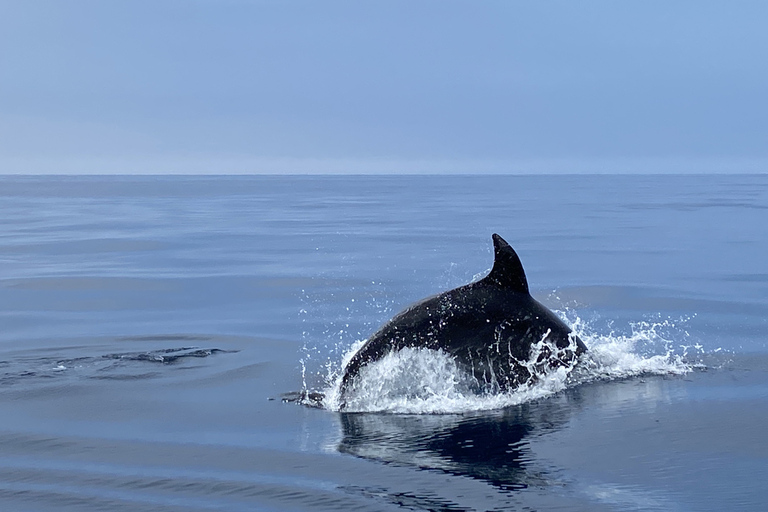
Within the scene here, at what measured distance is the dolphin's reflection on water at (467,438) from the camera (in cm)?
820

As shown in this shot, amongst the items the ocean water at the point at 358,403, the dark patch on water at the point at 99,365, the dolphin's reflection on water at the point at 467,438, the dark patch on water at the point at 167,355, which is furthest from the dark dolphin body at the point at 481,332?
the dark patch on water at the point at 167,355

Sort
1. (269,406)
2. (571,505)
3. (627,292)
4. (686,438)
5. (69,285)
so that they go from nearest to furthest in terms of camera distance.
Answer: (571,505)
(686,438)
(269,406)
(627,292)
(69,285)

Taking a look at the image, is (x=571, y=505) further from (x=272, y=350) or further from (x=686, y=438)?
(x=272, y=350)

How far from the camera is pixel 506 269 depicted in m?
11.1

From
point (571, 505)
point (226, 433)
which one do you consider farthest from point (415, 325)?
point (571, 505)

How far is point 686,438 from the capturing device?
903 cm

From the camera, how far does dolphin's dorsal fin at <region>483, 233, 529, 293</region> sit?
11.0m

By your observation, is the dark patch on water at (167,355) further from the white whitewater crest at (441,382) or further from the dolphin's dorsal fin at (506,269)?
the dolphin's dorsal fin at (506,269)

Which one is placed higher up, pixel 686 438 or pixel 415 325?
pixel 415 325

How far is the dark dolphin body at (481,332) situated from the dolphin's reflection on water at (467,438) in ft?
2.26

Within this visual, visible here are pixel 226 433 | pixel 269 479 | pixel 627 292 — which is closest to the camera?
pixel 269 479

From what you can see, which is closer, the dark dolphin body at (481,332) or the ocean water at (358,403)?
the ocean water at (358,403)

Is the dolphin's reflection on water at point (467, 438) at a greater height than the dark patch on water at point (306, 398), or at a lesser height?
lesser

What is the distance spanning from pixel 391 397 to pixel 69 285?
13186 mm
